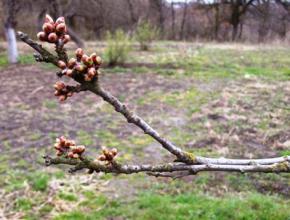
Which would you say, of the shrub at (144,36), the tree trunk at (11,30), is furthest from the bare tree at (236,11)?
the tree trunk at (11,30)

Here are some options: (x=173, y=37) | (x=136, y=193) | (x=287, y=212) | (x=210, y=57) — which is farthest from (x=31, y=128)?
(x=173, y=37)

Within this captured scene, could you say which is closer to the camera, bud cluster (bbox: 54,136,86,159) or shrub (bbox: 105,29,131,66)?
bud cluster (bbox: 54,136,86,159)

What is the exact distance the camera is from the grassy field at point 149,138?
4.98 m

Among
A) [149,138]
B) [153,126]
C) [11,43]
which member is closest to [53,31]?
[149,138]

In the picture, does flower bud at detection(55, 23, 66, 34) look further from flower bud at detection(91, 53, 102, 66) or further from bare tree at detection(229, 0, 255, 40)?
bare tree at detection(229, 0, 255, 40)

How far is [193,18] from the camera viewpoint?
28656mm

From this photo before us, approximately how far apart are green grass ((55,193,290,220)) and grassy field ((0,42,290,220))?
11 mm

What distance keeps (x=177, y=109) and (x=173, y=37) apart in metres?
17.7

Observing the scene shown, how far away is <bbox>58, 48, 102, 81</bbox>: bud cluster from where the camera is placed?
1.15 metres

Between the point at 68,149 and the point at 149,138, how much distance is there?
237 inches

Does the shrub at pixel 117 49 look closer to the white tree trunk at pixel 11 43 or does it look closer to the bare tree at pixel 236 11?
the white tree trunk at pixel 11 43

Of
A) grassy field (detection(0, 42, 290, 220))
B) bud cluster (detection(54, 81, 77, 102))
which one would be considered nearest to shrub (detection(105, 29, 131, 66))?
grassy field (detection(0, 42, 290, 220))

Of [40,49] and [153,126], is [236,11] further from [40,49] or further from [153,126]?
[40,49]

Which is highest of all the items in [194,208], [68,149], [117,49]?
[68,149]
